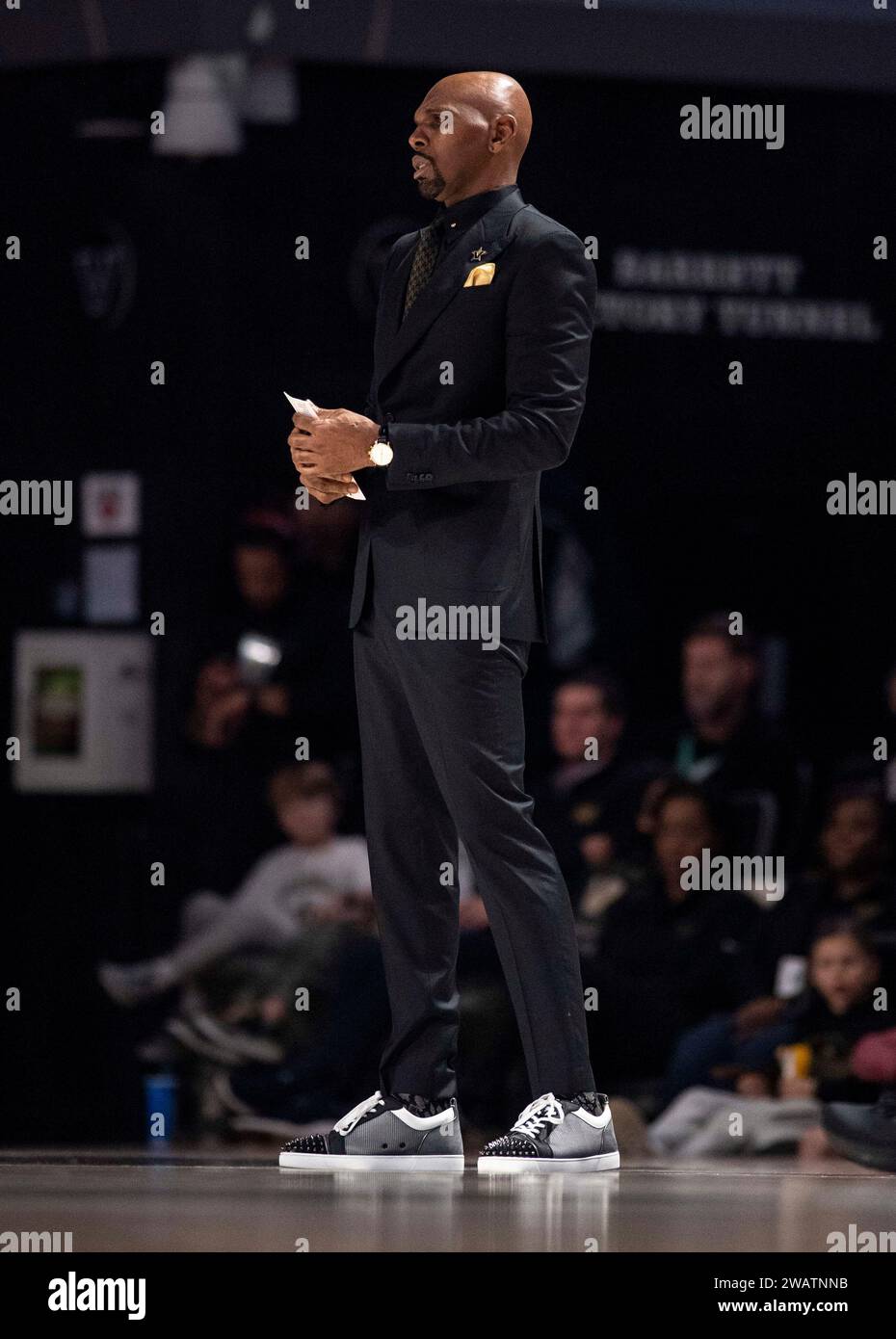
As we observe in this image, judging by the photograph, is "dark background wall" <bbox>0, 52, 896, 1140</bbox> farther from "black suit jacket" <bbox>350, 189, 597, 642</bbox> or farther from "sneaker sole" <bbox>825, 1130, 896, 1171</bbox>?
"black suit jacket" <bbox>350, 189, 597, 642</bbox>

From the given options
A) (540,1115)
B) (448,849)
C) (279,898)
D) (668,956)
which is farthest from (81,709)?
(540,1115)

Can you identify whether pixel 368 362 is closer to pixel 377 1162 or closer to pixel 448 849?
pixel 448 849

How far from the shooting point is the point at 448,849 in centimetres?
274

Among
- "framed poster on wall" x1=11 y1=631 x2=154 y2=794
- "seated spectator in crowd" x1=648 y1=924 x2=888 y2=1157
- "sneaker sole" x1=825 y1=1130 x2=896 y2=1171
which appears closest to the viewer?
"sneaker sole" x1=825 y1=1130 x2=896 y2=1171

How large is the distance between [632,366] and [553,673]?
86 cm

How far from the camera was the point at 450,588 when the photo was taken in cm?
263

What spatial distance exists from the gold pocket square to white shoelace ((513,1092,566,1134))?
1.06 meters

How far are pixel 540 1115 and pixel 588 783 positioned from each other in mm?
2362

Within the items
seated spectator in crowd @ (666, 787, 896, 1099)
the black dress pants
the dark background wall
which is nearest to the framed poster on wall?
the dark background wall

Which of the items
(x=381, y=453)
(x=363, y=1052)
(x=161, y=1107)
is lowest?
(x=161, y=1107)

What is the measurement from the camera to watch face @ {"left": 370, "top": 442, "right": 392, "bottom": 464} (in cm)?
262

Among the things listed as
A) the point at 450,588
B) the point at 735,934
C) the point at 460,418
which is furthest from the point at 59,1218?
the point at 735,934

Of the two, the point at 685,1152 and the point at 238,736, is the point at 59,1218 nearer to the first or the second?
the point at 685,1152

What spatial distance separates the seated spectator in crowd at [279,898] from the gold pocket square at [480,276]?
7.90 feet
